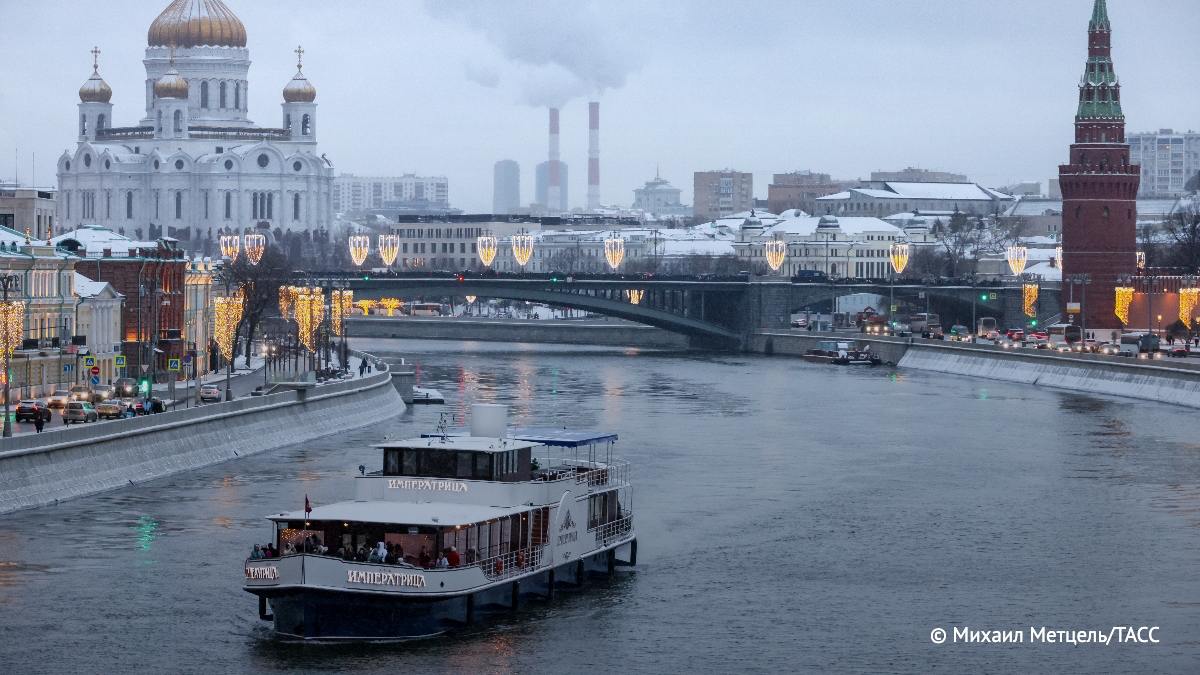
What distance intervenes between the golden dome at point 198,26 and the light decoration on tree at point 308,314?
96.3 metres

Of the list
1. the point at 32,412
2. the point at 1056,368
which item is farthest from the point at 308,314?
the point at 32,412

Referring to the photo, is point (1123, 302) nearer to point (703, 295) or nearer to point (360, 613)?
point (703, 295)

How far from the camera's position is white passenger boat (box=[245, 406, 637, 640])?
32656 mm

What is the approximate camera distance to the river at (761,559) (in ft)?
107

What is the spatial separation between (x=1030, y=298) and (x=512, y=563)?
281ft

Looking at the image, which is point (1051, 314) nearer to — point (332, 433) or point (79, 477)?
point (332, 433)

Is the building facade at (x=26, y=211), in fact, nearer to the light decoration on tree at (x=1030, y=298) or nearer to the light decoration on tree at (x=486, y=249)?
the light decoration on tree at (x=1030, y=298)

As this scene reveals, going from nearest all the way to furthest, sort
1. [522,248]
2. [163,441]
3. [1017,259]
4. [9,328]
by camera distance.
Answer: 1. [163,441]
2. [9,328]
3. [1017,259]
4. [522,248]

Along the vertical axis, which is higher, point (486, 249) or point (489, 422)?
point (486, 249)

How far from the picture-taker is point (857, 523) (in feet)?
145

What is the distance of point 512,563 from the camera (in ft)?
114

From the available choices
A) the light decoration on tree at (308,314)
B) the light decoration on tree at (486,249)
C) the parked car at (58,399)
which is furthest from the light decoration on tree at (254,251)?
the parked car at (58,399)

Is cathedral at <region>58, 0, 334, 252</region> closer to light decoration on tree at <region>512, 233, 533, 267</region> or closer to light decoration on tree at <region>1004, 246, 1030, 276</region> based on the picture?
light decoration on tree at <region>512, 233, 533, 267</region>

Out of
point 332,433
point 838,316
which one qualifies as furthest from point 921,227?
point 332,433
